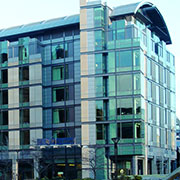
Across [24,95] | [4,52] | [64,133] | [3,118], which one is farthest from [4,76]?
[64,133]

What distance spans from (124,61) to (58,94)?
1270 centimetres

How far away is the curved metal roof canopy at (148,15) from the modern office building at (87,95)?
0.17 metres

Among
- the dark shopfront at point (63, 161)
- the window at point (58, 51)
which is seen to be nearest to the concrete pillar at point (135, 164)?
the dark shopfront at point (63, 161)

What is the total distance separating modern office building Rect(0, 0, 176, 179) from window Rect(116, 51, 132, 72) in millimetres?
135

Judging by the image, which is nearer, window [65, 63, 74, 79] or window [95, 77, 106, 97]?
window [95, 77, 106, 97]

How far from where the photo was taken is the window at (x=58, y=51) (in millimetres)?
74562

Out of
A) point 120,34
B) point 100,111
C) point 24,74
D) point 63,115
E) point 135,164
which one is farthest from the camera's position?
point 24,74

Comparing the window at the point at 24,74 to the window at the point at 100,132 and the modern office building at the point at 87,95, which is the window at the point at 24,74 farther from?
the window at the point at 100,132

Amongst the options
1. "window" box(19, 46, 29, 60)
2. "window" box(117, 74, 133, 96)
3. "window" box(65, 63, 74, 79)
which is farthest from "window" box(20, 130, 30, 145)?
"window" box(117, 74, 133, 96)

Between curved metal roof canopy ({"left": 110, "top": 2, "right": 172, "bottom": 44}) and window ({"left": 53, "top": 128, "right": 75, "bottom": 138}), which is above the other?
curved metal roof canopy ({"left": 110, "top": 2, "right": 172, "bottom": 44})

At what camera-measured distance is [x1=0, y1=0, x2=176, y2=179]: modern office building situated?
2655 inches

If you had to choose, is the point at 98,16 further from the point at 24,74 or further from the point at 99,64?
the point at 24,74

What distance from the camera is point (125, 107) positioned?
67.2 metres

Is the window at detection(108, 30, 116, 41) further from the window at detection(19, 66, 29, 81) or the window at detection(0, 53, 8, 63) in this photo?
the window at detection(0, 53, 8, 63)
